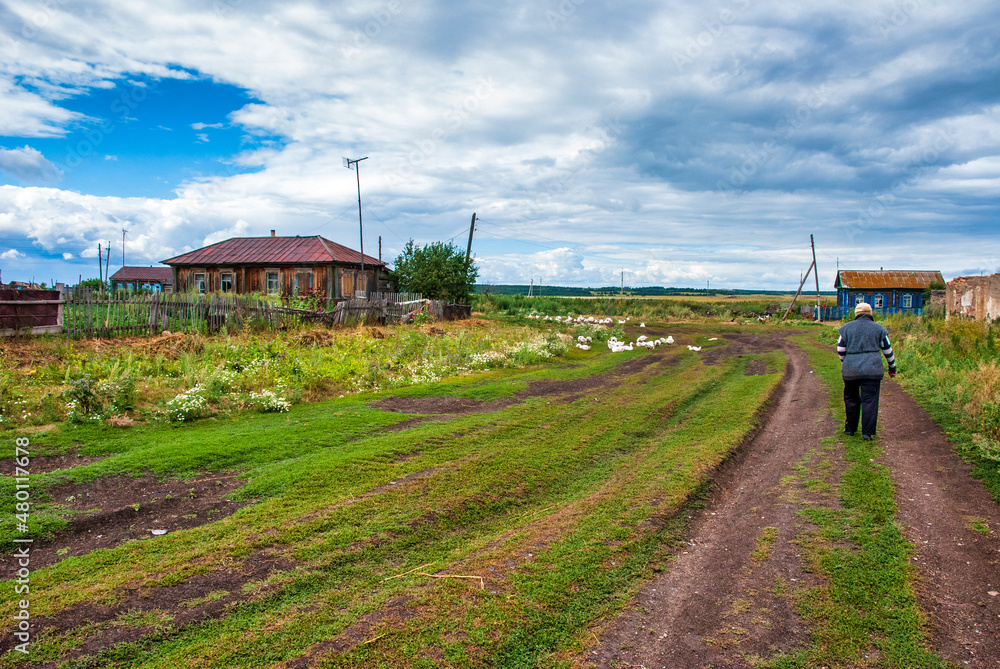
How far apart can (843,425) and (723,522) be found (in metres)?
5.37

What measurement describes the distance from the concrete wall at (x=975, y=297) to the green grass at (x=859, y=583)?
16105 millimetres

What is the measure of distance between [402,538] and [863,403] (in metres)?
7.14

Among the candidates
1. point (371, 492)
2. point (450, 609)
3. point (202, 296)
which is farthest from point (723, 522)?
point (202, 296)

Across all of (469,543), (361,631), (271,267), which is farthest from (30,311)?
(271,267)

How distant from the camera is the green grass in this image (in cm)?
329

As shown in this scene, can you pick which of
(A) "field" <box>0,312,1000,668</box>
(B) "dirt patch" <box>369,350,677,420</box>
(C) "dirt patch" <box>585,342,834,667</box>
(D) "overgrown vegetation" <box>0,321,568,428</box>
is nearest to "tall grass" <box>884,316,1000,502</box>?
(A) "field" <box>0,312,1000,668</box>

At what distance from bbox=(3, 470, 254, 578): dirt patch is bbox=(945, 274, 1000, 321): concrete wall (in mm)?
21200

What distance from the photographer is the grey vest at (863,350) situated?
8195mm

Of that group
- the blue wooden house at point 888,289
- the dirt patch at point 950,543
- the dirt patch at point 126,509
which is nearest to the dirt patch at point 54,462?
the dirt patch at point 126,509

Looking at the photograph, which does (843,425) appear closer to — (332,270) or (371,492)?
(371,492)

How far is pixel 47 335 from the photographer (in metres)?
14.0

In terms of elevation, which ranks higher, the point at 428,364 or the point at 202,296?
the point at 202,296

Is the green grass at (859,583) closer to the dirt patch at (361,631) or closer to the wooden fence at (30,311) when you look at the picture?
the dirt patch at (361,631)

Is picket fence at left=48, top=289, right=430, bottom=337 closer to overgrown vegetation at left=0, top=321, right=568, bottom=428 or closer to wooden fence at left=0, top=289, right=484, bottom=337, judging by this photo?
wooden fence at left=0, top=289, right=484, bottom=337
